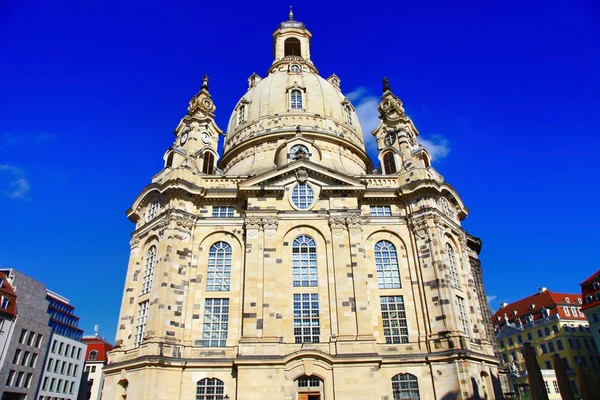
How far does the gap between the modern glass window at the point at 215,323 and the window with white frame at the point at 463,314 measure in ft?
54.5

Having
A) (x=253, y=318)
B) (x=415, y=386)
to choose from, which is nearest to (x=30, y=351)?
(x=253, y=318)

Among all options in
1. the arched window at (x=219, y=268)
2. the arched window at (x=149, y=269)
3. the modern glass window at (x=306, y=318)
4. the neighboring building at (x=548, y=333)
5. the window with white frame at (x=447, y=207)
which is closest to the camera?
the modern glass window at (x=306, y=318)

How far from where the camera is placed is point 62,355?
6169cm

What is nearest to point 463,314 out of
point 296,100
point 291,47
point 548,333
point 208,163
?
point 208,163

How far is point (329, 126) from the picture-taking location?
43.0 m

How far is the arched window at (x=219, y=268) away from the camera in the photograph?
30.8 meters

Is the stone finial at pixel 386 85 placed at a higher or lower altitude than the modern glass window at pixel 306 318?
higher

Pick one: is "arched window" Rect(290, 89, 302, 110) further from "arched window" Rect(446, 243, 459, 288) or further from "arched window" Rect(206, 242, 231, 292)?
"arched window" Rect(446, 243, 459, 288)

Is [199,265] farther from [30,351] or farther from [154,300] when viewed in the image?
[30,351]

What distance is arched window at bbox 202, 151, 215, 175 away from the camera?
39.2m

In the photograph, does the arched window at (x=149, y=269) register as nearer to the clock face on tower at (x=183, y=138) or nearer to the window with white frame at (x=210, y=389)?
the window with white frame at (x=210, y=389)

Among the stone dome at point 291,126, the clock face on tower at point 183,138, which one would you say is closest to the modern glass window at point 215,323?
the stone dome at point 291,126

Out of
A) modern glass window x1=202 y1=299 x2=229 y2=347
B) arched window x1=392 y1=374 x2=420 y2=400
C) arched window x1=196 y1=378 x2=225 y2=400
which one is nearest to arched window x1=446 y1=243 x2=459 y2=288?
arched window x1=392 y1=374 x2=420 y2=400

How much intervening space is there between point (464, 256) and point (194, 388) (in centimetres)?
2359
